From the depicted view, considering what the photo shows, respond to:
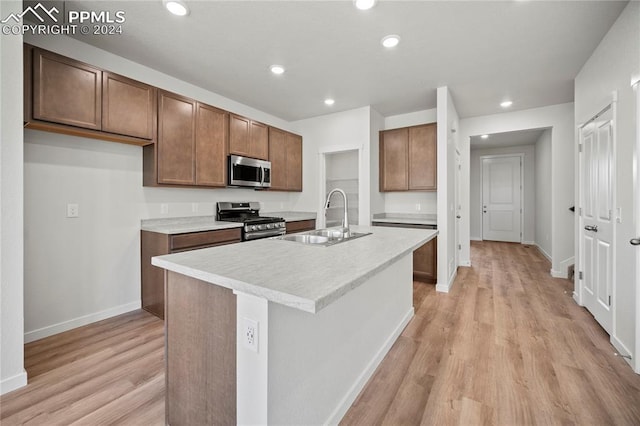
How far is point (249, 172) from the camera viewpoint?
Answer: 397cm

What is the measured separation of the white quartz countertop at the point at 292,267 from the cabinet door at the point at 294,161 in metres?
3.07

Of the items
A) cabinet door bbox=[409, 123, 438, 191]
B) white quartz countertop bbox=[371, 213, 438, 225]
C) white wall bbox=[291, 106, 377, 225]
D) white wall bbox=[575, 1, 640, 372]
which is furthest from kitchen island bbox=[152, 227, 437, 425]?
cabinet door bbox=[409, 123, 438, 191]

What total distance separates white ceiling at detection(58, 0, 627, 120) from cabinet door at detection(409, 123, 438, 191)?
1.73 ft

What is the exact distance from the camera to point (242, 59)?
2.94 meters

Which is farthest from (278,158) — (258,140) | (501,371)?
(501,371)

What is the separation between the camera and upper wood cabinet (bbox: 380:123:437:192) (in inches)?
167

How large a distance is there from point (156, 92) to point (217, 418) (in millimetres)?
2985

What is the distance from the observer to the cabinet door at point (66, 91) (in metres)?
2.15

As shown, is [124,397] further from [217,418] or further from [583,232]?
[583,232]

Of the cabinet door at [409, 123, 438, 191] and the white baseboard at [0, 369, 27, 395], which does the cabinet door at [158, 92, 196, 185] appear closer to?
the white baseboard at [0, 369, 27, 395]

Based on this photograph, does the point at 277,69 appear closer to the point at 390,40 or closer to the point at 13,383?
the point at 390,40

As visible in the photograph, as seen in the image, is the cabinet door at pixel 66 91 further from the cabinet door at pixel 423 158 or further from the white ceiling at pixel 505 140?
the white ceiling at pixel 505 140

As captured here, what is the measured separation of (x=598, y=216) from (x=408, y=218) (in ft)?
7.76

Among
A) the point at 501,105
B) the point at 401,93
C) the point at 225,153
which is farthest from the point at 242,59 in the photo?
the point at 501,105
